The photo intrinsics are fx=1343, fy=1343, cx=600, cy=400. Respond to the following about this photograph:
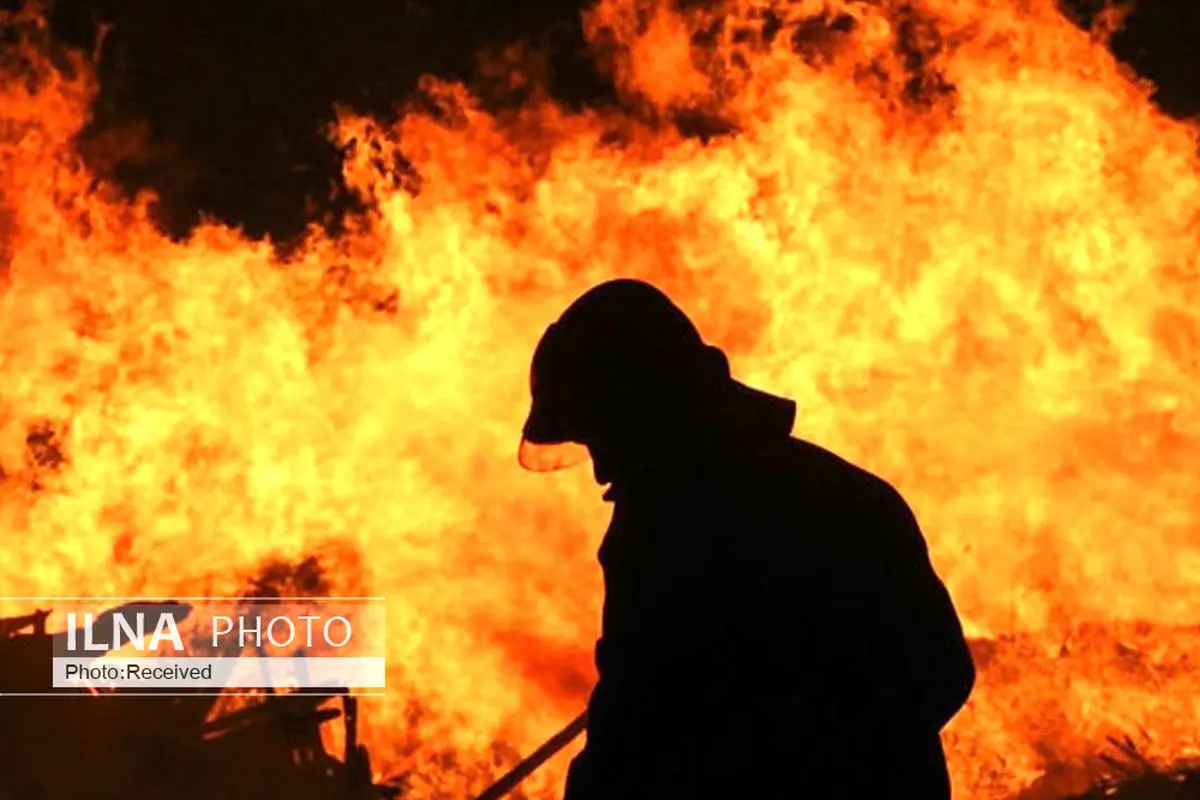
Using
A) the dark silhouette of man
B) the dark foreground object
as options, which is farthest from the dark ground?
the dark silhouette of man

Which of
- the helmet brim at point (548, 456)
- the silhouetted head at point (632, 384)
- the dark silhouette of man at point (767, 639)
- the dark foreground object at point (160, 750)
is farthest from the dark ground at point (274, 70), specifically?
the dark silhouette of man at point (767, 639)

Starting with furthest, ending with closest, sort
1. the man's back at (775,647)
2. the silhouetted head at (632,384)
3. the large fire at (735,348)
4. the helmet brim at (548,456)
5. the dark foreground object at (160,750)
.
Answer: the large fire at (735,348) → the dark foreground object at (160,750) → the helmet brim at (548,456) → the silhouetted head at (632,384) → the man's back at (775,647)

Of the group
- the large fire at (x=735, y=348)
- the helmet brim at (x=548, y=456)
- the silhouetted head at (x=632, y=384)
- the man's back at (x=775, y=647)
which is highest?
the large fire at (x=735, y=348)

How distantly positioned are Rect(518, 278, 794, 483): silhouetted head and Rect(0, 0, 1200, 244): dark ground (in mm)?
3860

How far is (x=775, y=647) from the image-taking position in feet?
5.23

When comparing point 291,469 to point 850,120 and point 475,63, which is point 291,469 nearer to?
point 475,63

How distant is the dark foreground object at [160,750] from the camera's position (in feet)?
14.1

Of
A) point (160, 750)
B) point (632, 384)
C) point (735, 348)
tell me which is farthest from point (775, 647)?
point (735, 348)

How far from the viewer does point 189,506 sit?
5328 mm

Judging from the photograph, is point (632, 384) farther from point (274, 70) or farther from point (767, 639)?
point (274, 70)

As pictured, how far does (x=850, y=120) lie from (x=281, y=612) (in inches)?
119

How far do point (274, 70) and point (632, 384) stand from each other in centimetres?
446

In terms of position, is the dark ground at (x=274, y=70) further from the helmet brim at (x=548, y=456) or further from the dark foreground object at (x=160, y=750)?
the helmet brim at (x=548, y=456)

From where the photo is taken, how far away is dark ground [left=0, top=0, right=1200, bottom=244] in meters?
5.71
